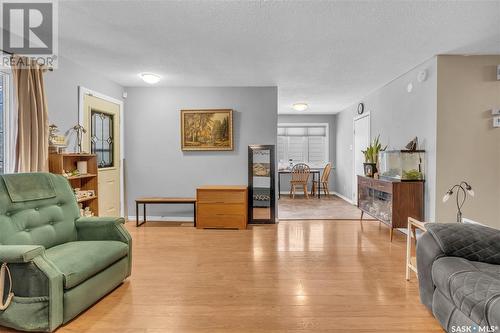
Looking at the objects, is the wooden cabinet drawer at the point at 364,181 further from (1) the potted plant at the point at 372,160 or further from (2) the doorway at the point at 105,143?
(2) the doorway at the point at 105,143

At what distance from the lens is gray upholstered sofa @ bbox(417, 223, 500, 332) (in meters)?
1.43

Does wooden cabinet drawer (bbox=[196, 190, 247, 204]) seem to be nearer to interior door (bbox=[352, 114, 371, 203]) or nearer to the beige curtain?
the beige curtain

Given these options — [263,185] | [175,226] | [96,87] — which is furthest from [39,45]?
[263,185]

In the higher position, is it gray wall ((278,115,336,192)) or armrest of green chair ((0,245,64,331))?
gray wall ((278,115,336,192))

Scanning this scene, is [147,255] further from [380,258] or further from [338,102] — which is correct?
[338,102]

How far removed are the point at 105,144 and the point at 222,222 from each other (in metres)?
2.27

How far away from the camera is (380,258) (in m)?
3.21

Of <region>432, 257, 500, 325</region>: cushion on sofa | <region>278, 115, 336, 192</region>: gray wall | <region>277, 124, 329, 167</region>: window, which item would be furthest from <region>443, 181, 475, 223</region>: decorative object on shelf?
<region>277, 124, 329, 167</region>: window

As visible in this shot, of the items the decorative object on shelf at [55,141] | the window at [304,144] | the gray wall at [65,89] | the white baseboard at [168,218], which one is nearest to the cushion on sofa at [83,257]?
the decorative object on shelf at [55,141]

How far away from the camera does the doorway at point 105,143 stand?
4.07 m

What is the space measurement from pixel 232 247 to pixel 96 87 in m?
3.07

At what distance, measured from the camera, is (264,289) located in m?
2.46

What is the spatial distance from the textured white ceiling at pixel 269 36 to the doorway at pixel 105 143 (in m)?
0.53

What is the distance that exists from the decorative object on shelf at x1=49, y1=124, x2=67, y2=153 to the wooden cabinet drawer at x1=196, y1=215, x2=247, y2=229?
7.01ft
